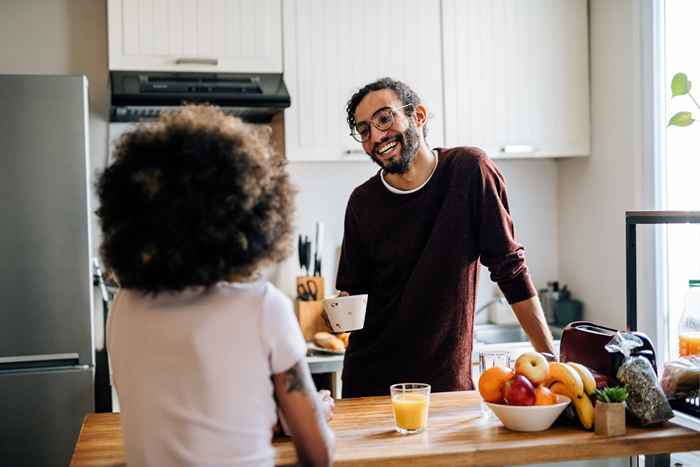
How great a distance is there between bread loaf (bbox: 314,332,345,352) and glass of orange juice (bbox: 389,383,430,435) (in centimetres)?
150

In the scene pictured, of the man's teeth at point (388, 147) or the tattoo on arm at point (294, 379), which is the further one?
the man's teeth at point (388, 147)

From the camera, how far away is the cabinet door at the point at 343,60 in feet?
10.5

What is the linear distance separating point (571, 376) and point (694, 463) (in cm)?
112

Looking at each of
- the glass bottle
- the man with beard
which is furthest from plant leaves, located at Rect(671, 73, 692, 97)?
the glass bottle

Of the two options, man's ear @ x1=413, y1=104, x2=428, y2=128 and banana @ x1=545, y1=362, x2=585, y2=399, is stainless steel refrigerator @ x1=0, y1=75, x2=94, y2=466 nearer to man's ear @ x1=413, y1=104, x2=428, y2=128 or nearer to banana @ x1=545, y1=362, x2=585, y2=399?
man's ear @ x1=413, y1=104, x2=428, y2=128

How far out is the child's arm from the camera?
1125mm

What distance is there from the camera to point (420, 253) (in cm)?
216

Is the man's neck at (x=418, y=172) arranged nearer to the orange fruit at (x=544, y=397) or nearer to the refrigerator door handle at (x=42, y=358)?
the orange fruit at (x=544, y=397)

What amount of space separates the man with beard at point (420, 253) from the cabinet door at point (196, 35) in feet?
3.46

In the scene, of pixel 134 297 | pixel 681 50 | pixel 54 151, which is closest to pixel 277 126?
pixel 54 151

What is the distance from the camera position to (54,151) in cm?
271

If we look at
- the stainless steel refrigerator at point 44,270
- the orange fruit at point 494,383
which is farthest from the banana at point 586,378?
the stainless steel refrigerator at point 44,270

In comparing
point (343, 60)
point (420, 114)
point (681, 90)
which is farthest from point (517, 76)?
point (420, 114)

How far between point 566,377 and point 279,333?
730mm
